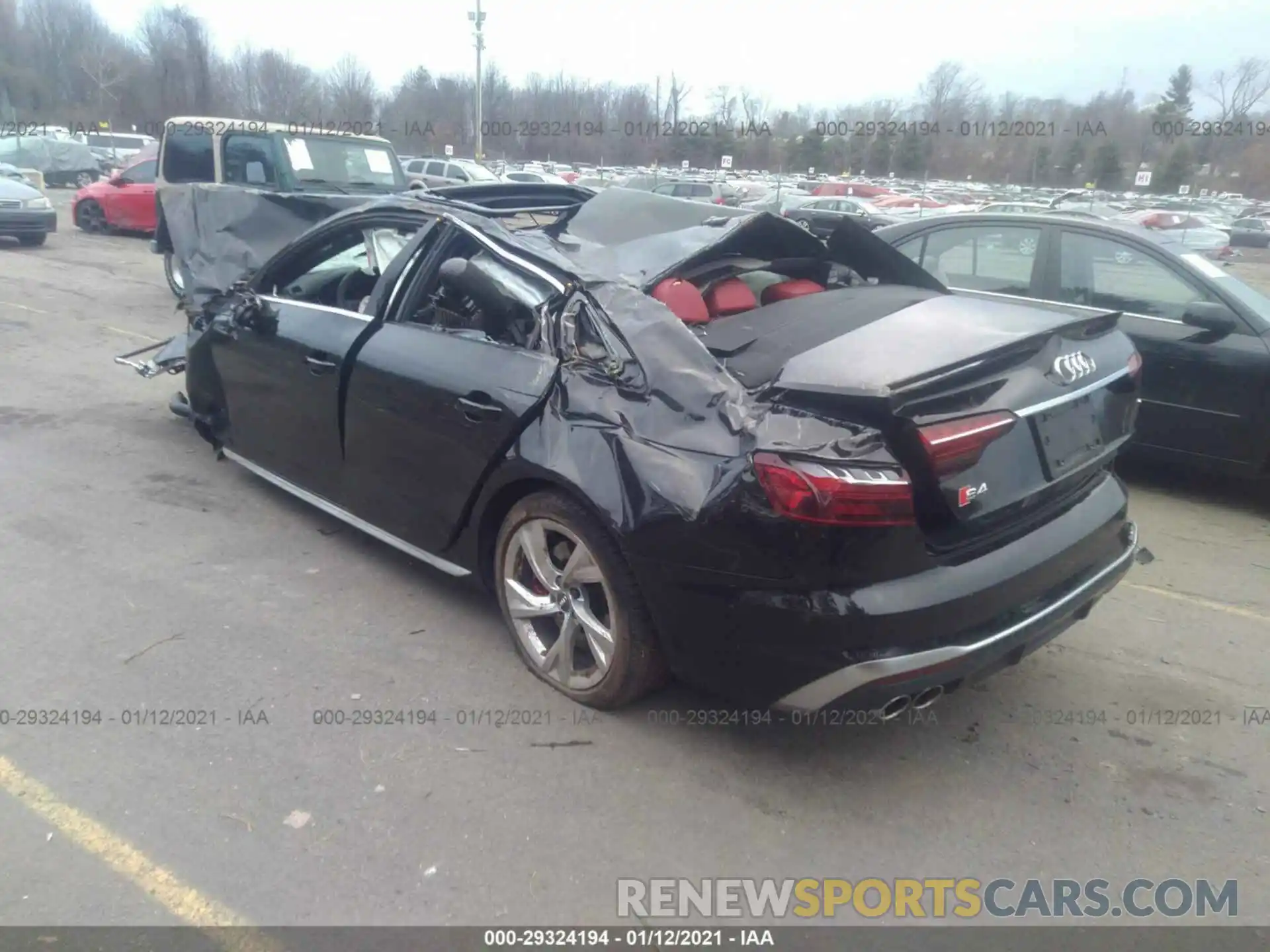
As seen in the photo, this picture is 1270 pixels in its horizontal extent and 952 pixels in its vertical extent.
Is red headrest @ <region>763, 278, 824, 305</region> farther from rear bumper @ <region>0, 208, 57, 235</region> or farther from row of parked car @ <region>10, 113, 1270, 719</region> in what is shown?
rear bumper @ <region>0, 208, 57, 235</region>

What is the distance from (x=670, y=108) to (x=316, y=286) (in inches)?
2430

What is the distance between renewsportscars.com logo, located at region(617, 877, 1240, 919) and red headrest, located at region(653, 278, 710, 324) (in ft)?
5.95

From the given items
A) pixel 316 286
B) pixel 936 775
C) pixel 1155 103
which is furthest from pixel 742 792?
pixel 1155 103

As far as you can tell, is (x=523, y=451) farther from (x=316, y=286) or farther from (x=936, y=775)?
(x=316, y=286)

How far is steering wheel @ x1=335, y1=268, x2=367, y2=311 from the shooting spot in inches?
181

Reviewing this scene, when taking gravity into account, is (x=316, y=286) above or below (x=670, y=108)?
below

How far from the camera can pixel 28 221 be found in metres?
15.6

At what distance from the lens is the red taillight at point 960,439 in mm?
2648

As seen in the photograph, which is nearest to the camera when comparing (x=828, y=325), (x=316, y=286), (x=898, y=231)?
(x=828, y=325)

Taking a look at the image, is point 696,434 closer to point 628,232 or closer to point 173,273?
point 628,232

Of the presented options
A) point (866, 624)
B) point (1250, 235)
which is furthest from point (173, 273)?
point (1250, 235)

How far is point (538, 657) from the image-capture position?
11.7ft

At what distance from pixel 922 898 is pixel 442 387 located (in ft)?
7.78

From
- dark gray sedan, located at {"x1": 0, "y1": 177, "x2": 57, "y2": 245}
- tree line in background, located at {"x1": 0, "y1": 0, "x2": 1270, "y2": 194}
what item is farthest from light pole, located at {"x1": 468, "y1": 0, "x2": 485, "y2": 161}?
dark gray sedan, located at {"x1": 0, "y1": 177, "x2": 57, "y2": 245}
